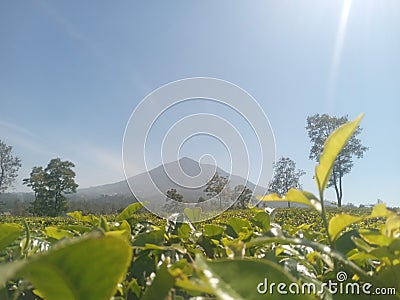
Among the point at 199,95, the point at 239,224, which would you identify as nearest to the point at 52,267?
the point at 239,224

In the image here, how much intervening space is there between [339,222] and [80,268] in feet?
1.02

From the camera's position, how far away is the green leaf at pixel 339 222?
0.41 meters

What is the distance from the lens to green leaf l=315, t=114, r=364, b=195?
0.42 metres

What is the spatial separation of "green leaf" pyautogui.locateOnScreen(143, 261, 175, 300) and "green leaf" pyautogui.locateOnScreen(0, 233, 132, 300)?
6 centimetres

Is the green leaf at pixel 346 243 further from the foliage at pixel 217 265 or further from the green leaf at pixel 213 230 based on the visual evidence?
the green leaf at pixel 213 230

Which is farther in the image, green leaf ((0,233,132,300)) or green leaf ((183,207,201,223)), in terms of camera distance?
green leaf ((183,207,201,223))

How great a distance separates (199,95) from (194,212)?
4.12 feet

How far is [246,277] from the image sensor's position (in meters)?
0.28

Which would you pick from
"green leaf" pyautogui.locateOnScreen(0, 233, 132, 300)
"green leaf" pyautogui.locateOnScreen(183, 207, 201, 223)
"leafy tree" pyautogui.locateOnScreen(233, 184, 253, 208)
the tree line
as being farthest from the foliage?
the tree line

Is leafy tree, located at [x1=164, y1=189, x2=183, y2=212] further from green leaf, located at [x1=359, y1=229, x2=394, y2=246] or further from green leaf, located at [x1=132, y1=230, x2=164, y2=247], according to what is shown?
green leaf, located at [x1=359, y1=229, x2=394, y2=246]

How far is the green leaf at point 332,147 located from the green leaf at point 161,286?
8.7 inches

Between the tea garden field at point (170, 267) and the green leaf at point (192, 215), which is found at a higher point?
the green leaf at point (192, 215)

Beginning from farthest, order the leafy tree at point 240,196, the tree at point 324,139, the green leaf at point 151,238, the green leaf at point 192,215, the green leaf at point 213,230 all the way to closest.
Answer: the tree at point 324,139 < the leafy tree at point 240,196 < the green leaf at point 192,215 < the green leaf at point 213,230 < the green leaf at point 151,238

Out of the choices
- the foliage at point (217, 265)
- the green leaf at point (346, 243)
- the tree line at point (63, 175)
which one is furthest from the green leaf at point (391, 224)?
the tree line at point (63, 175)
